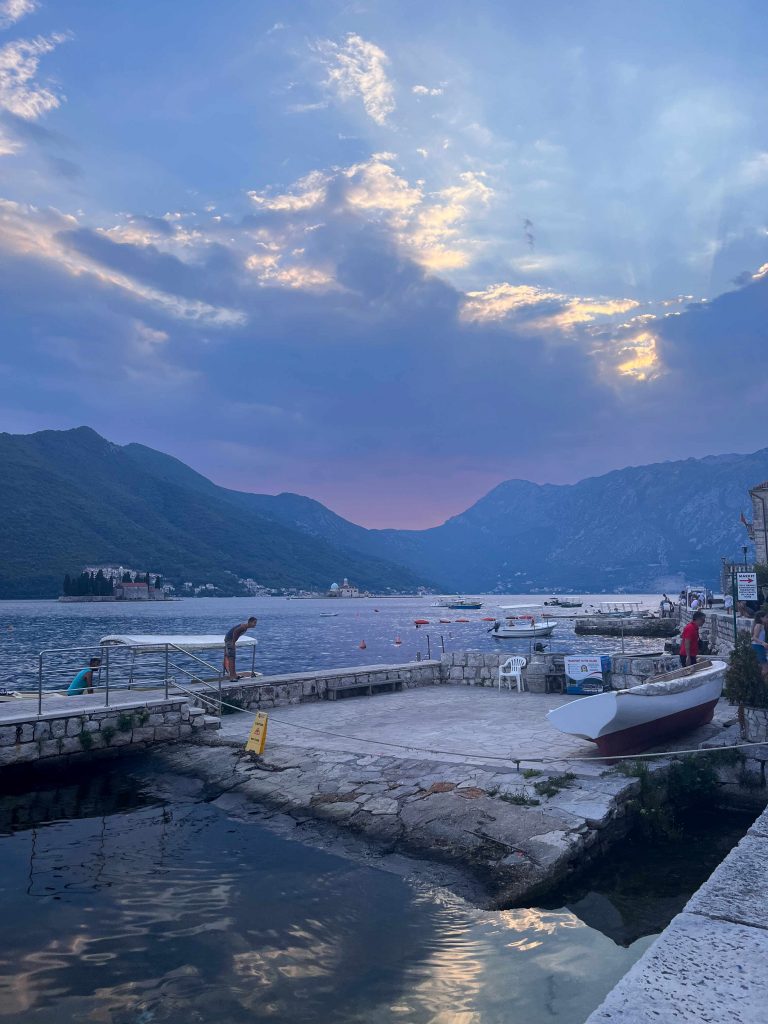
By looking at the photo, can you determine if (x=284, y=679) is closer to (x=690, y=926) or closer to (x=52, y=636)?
(x=690, y=926)

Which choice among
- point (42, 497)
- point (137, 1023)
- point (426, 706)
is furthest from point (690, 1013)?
point (42, 497)

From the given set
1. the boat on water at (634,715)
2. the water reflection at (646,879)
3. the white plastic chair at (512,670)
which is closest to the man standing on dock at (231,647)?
the white plastic chair at (512,670)

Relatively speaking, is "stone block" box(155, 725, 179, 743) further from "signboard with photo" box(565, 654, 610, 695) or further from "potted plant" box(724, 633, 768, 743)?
"potted plant" box(724, 633, 768, 743)

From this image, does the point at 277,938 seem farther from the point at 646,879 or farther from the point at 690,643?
the point at 690,643

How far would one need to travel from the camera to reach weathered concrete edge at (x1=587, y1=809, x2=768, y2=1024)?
2.88 metres

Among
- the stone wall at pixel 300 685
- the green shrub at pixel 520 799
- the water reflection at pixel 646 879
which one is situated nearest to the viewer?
the water reflection at pixel 646 879

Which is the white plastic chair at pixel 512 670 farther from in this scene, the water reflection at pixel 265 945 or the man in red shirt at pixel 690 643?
the water reflection at pixel 265 945

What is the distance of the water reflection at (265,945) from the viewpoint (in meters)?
5.06

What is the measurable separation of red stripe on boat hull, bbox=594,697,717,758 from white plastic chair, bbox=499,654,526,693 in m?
6.20

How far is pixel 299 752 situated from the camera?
11.1m

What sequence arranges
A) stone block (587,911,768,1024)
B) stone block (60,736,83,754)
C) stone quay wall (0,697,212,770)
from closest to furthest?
1. stone block (587,911,768,1024)
2. stone quay wall (0,697,212,770)
3. stone block (60,736,83,754)

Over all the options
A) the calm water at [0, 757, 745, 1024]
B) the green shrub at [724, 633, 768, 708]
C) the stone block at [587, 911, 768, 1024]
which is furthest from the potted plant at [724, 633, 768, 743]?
the stone block at [587, 911, 768, 1024]

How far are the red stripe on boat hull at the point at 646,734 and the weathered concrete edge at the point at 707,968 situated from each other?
5.73 meters

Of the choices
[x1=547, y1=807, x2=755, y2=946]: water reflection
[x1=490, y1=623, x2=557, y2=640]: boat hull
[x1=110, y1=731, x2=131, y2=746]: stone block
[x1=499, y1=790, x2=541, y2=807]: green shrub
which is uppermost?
[x1=499, y1=790, x2=541, y2=807]: green shrub
